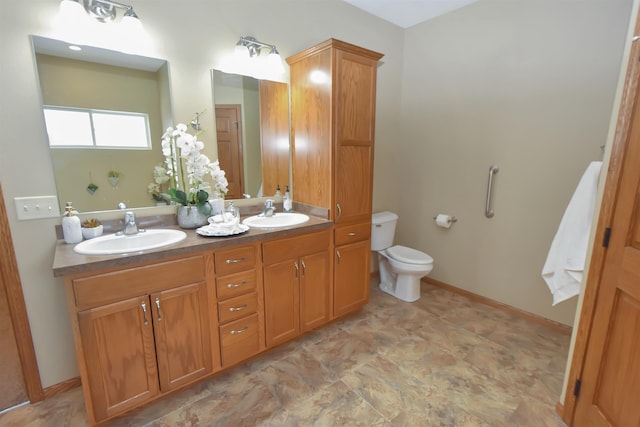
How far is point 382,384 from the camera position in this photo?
1741 mm

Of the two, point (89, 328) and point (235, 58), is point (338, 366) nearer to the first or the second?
point (89, 328)

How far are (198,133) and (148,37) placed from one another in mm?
584

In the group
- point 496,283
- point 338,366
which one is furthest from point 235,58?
point 496,283

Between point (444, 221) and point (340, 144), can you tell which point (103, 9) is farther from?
point (444, 221)

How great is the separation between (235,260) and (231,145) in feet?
2.96

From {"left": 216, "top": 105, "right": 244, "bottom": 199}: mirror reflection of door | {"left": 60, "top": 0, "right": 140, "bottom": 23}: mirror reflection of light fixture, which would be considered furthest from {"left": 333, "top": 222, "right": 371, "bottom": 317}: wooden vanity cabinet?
{"left": 60, "top": 0, "right": 140, "bottom": 23}: mirror reflection of light fixture

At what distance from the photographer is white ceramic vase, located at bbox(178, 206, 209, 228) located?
1798 millimetres

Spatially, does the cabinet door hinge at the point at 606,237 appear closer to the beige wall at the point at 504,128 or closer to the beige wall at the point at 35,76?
the beige wall at the point at 504,128

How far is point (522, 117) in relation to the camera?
7.54ft

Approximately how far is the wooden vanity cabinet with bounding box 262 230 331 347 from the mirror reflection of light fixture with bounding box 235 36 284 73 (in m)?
1.28

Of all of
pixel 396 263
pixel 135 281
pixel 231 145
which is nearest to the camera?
pixel 135 281

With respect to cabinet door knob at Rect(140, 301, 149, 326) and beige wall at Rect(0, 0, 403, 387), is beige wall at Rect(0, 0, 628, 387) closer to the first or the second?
beige wall at Rect(0, 0, 403, 387)

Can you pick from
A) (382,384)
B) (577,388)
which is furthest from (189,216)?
(577,388)

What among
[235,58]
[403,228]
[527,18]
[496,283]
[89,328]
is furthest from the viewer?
[403,228]
